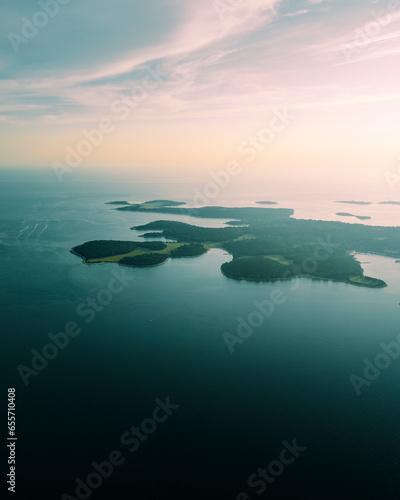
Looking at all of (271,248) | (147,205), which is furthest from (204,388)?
(147,205)

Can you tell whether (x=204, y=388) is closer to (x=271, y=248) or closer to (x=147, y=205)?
(x=271, y=248)

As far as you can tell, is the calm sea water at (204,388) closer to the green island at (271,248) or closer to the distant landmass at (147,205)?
the green island at (271,248)

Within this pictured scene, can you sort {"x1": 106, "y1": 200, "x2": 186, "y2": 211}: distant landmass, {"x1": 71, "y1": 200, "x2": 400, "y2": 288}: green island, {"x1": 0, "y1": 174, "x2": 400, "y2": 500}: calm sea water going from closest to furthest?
{"x1": 0, "y1": 174, "x2": 400, "y2": 500}: calm sea water → {"x1": 71, "y1": 200, "x2": 400, "y2": 288}: green island → {"x1": 106, "y1": 200, "x2": 186, "y2": 211}: distant landmass

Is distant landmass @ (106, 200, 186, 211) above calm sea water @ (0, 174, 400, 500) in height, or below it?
above

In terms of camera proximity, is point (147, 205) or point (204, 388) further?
point (147, 205)

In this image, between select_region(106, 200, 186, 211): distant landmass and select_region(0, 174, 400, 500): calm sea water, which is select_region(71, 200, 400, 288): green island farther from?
select_region(106, 200, 186, 211): distant landmass

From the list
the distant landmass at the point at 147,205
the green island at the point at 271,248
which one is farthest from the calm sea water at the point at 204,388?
the distant landmass at the point at 147,205

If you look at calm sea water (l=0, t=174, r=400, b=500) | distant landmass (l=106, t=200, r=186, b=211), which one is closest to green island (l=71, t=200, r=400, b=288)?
calm sea water (l=0, t=174, r=400, b=500)
